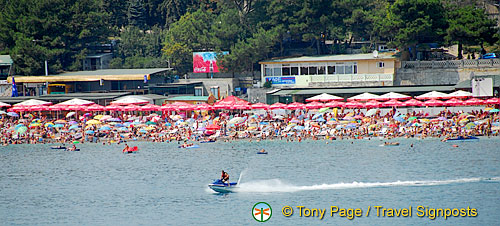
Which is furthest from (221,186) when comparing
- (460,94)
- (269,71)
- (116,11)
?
(116,11)

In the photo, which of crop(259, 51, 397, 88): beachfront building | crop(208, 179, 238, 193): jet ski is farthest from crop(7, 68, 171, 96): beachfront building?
crop(208, 179, 238, 193): jet ski

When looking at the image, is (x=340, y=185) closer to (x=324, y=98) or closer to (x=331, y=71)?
(x=324, y=98)

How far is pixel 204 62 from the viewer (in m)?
89.6

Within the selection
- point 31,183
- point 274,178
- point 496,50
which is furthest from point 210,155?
point 496,50

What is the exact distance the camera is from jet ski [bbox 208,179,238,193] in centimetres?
4312

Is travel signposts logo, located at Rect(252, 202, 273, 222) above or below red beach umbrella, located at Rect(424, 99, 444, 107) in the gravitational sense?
below

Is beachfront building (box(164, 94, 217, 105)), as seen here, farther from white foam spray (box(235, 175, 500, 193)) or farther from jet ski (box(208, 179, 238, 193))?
jet ski (box(208, 179, 238, 193))

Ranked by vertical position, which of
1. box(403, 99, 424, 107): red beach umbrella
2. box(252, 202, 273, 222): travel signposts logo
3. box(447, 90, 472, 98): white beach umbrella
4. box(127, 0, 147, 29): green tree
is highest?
box(127, 0, 147, 29): green tree

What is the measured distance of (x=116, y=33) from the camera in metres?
99.1

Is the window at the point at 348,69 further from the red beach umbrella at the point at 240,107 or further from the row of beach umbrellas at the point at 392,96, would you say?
the red beach umbrella at the point at 240,107

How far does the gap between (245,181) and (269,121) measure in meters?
21.0

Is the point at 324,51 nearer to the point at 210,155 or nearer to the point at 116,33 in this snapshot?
the point at 116,33

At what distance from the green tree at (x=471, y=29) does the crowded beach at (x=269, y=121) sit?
1284cm

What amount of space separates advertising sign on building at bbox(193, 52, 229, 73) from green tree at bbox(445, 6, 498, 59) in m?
29.5
